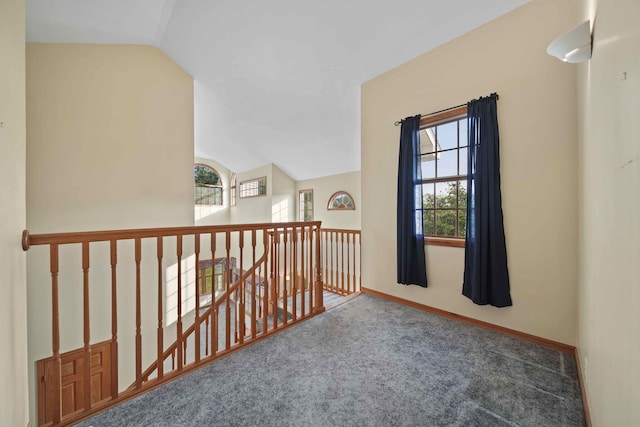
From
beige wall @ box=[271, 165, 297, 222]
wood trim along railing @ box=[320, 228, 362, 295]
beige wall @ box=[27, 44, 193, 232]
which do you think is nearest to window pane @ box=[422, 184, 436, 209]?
wood trim along railing @ box=[320, 228, 362, 295]

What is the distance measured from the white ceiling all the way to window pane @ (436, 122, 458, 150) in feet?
2.72

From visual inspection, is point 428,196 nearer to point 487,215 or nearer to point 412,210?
point 412,210

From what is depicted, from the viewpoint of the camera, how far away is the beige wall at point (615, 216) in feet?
2.23

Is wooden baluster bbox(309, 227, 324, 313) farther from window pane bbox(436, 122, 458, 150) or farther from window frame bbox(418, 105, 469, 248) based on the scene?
window pane bbox(436, 122, 458, 150)

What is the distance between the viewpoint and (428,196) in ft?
8.91

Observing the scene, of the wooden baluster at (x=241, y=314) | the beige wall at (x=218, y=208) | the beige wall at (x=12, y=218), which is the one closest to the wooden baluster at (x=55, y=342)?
the beige wall at (x=12, y=218)

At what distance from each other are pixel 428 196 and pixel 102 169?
12.2 feet

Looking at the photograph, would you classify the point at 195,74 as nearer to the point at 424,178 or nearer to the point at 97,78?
the point at 97,78

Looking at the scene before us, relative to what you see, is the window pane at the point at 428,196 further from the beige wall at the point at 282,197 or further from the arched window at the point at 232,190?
the arched window at the point at 232,190

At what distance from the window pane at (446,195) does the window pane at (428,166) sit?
0.44 feet

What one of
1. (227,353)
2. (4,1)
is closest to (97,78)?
(4,1)

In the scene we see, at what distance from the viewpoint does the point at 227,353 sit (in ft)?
5.89

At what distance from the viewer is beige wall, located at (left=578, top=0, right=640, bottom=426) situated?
0.68 metres

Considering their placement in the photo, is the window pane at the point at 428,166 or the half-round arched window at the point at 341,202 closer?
the window pane at the point at 428,166
